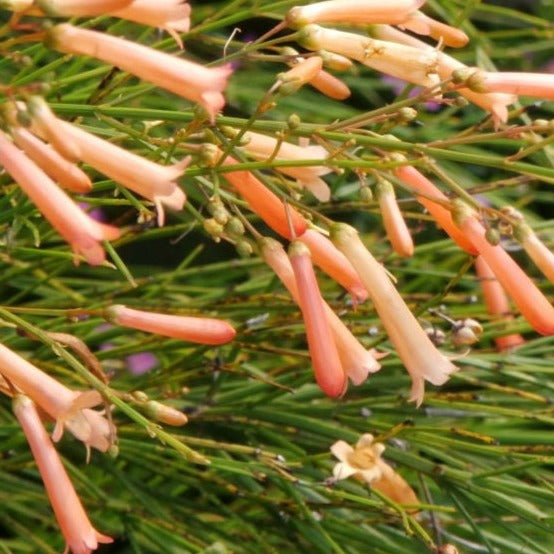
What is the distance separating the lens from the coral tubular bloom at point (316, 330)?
93 centimetres

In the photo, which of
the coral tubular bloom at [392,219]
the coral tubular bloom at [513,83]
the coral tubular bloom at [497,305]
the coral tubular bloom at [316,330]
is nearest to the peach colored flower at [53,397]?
the coral tubular bloom at [316,330]

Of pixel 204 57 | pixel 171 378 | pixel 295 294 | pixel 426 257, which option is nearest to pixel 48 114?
pixel 295 294

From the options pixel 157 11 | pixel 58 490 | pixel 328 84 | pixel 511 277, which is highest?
pixel 157 11

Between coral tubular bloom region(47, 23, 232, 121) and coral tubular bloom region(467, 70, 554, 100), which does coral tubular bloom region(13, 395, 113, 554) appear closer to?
coral tubular bloom region(47, 23, 232, 121)

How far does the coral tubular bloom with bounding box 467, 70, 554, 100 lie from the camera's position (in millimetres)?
912

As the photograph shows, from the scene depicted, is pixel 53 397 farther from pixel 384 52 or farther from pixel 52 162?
pixel 384 52

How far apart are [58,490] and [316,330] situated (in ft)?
0.76

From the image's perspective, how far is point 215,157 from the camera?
97cm

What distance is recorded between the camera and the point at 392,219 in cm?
98

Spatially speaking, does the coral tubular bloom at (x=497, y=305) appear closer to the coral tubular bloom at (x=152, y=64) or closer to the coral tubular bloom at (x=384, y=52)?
the coral tubular bloom at (x=384, y=52)

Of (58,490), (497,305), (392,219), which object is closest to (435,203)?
(392,219)

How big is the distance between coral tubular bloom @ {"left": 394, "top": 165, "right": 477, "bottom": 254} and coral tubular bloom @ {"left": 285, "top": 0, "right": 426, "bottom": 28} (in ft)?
0.40

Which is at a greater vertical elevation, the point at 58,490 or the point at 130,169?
the point at 130,169

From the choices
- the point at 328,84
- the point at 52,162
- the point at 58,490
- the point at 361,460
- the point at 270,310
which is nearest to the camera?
the point at 52,162
